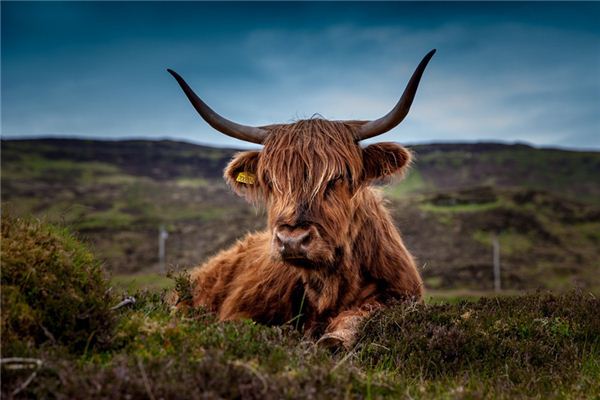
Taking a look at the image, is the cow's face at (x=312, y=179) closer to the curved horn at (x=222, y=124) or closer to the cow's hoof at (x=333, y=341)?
the curved horn at (x=222, y=124)

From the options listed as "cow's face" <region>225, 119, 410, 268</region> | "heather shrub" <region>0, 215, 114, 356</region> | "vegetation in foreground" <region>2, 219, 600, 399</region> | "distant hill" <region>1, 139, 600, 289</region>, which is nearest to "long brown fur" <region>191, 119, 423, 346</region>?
"cow's face" <region>225, 119, 410, 268</region>

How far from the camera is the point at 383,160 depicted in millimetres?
5875

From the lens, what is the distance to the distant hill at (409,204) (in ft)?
127

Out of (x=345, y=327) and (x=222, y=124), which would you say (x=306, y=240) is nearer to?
(x=345, y=327)

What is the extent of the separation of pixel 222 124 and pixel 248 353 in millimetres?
3100

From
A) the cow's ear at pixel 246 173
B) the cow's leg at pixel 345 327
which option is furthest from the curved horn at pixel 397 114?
the cow's leg at pixel 345 327

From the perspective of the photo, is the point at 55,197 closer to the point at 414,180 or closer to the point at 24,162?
the point at 24,162

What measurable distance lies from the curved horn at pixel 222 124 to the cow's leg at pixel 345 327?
187cm

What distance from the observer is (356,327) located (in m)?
4.88

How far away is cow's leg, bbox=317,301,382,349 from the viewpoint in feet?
15.5

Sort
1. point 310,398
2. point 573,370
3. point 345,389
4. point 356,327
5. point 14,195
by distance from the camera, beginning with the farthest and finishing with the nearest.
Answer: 1. point 14,195
2. point 356,327
3. point 573,370
4. point 345,389
5. point 310,398

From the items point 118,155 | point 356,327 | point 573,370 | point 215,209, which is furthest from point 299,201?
point 118,155

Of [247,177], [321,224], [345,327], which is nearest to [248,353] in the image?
[345,327]

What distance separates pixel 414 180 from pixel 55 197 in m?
60.9
